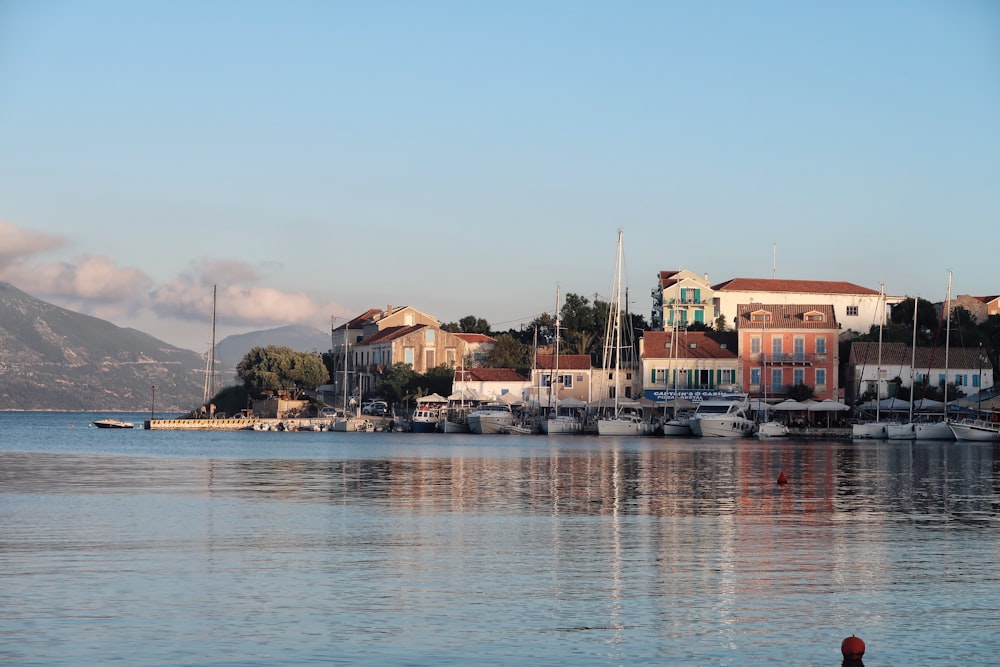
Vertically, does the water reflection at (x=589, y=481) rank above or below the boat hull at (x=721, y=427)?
below

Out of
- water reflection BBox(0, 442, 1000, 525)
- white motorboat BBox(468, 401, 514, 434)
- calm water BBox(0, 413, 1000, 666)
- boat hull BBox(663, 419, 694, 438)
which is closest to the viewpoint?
calm water BBox(0, 413, 1000, 666)

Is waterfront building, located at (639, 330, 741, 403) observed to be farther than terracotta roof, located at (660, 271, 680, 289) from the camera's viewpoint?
No

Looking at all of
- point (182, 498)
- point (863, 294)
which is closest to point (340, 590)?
point (182, 498)

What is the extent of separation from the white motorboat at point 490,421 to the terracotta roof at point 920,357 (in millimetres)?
28710

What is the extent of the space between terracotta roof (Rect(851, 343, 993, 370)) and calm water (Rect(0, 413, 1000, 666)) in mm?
60456

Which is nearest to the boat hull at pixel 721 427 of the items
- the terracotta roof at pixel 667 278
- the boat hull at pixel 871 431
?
the boat hull at pixel 871 431

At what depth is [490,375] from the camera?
388ft

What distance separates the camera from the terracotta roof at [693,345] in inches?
4286

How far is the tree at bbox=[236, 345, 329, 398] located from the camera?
445 feet

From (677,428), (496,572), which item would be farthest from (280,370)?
(496,572)

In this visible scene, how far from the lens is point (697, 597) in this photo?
1947 centimetres

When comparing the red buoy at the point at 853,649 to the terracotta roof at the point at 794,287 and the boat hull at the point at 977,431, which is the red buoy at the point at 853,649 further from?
the terracotta roof at the point at 794,287

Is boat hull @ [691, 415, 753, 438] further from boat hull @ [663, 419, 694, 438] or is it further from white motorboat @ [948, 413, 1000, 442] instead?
white motorboat @ [948, 413, 1000, 442]

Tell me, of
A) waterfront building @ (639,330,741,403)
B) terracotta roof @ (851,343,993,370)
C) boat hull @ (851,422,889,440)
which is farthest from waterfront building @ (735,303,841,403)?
boat hull @ (851,422,889,440)
